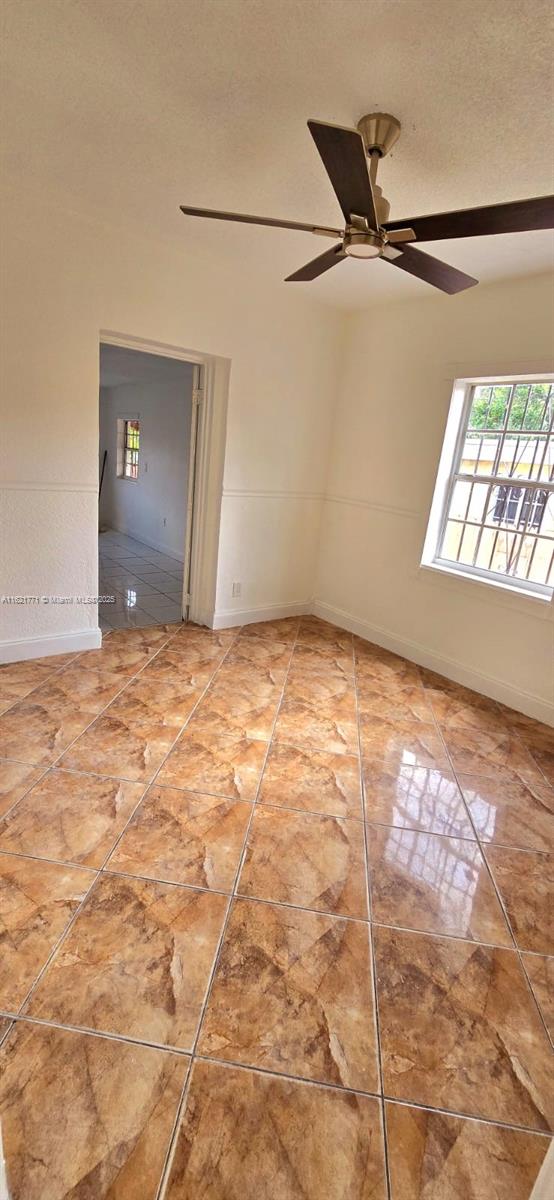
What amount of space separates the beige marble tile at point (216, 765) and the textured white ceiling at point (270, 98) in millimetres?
2588

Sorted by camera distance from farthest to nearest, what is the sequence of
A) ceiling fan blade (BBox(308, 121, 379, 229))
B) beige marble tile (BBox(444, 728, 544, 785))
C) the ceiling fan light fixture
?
beige marble tile (BBox(444, 728, 544, 785))
the ceiling fan light fixture
ceiling fan blade (BBox(308, 121, 379, 229))

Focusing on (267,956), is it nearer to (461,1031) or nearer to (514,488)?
(461,1031)

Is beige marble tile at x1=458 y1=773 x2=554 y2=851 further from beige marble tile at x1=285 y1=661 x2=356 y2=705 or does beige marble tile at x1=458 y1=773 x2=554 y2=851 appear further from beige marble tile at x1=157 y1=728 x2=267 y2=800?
beige marble tile at x1=157 y1=728 x2=267 y2=800

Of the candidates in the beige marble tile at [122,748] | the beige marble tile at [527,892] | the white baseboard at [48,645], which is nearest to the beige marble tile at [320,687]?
the beige marble tile at [122,748]

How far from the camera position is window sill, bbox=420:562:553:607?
3.11m

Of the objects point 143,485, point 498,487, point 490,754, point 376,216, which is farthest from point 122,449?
point 490,754

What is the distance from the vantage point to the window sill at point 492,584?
10.2 feet

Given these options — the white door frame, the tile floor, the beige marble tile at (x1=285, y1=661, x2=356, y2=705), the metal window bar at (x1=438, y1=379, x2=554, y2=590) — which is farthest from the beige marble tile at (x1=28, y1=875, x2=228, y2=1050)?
the metal window bar at (x1=438, y1=379, x2=554, y2=590)

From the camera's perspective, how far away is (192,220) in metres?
2.71

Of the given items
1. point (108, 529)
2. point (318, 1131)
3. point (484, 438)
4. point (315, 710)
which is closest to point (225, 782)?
point (315, 710)

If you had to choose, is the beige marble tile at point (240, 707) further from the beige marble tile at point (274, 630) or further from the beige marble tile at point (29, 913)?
the beige marble tile at point (29, 913)

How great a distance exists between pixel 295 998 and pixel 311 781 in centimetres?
99

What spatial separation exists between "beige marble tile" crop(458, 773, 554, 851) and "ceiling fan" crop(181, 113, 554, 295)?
2.24 m

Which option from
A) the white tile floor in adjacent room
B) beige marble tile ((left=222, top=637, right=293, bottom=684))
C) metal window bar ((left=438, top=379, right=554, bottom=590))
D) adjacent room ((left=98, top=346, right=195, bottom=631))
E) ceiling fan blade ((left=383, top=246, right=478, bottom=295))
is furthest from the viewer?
adjacent room ((left=98, top=346, right=195, bottom=631))
